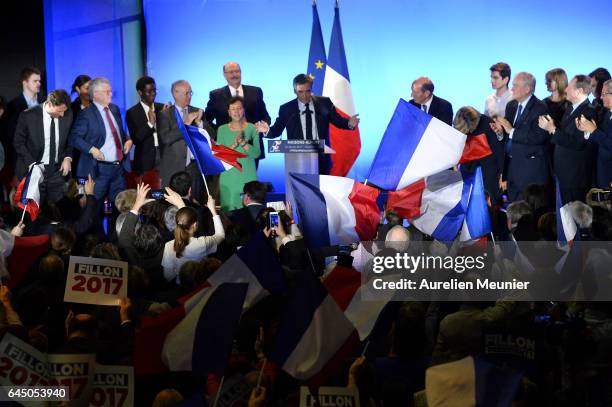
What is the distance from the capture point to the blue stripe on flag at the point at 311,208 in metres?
7.92

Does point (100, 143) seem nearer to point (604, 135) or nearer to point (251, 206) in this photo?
point (251, 206)

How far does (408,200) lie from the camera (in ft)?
29.1

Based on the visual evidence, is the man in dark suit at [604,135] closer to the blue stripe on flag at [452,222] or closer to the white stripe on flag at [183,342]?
the blue stripe on flag at [452,222]

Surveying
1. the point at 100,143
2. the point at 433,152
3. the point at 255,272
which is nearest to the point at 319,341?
the point at 255,272

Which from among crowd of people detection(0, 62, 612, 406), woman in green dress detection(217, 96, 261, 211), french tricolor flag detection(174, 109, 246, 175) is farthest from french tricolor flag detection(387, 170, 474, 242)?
woman in green dress detection(217, 96, 261, 211)

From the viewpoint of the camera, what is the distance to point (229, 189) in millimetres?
11156

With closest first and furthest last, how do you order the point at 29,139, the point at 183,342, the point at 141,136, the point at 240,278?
the point at 183,342 → the point at 240,278 → the point at 29,139 → the point at 141,136

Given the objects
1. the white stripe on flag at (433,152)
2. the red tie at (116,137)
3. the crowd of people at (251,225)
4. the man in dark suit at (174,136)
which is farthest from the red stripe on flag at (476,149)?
the red tie at (116,137)

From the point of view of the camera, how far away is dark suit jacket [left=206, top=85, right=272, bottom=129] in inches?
468

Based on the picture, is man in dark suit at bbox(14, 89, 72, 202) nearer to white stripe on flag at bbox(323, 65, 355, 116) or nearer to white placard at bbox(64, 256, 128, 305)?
white stripe on flag at bbox(323, 65, 355, 116)

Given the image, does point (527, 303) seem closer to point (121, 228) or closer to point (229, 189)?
point (121, 228)

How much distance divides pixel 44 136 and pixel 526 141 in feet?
17.1

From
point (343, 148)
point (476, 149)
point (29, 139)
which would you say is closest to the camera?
point (476, 149)

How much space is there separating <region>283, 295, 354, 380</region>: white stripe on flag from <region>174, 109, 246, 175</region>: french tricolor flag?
16.0 feet
